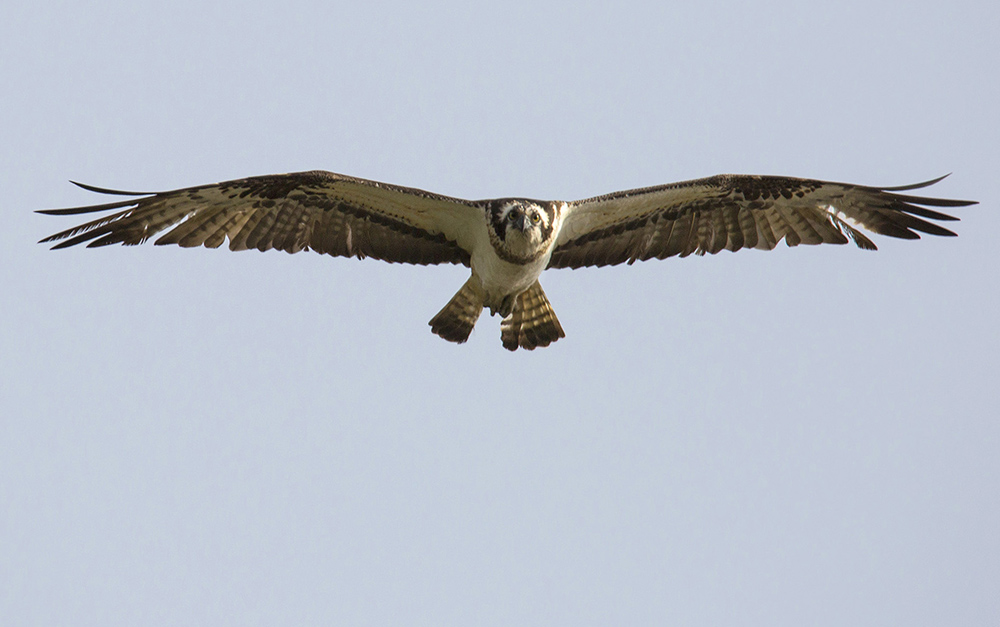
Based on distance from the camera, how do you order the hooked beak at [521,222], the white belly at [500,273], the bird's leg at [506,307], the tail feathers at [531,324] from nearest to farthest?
the hooked beak at [521,222], the white belly at [500,273], the bird's leg at [506,307], the tail feathers at [531,324]

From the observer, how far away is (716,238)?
39.2 feet

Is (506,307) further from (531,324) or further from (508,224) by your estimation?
(508,224)

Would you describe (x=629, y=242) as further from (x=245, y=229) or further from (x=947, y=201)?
(x=245, y=229)

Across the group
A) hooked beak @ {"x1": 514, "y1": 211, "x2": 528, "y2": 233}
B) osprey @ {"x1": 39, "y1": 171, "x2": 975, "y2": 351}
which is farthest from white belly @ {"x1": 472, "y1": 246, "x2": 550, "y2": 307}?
hooked beak @ {"x1": 514, "y1": 211, "x2": 528, "y2": 233}

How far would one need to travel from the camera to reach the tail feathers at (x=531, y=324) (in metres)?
Result: 12.2

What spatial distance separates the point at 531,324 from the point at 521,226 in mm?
1787

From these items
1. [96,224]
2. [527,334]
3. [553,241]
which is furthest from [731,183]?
[96,224]

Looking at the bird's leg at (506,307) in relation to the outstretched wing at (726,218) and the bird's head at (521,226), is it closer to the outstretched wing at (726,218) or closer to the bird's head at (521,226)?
the outstretched wing at (726,218)

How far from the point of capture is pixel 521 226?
10.7 meters

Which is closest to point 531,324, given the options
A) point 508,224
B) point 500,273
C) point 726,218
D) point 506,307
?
point 506,307

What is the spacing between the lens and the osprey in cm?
1102

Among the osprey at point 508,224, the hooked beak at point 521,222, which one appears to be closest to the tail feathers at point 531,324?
the osprey at point 508,224

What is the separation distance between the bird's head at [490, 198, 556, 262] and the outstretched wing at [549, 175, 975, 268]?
0.64m

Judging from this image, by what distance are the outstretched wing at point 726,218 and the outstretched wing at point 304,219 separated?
129cm
